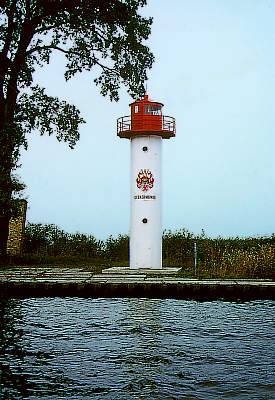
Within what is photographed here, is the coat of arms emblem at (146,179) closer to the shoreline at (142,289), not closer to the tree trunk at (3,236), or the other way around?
the tree trunk at (3,236)

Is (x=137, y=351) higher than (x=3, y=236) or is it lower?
lower

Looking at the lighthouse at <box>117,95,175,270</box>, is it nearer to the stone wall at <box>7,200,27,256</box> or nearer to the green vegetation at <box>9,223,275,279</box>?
the green vegetation at <box>9,223,275,279</box>

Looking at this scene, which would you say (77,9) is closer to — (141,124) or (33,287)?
(141,124)

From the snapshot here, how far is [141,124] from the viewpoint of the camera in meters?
19.9

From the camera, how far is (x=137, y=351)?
759 centimetres

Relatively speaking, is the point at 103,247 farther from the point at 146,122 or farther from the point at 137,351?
the point at 137,351

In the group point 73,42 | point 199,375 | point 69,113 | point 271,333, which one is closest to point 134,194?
point 69,113

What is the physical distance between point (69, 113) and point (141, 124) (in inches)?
206

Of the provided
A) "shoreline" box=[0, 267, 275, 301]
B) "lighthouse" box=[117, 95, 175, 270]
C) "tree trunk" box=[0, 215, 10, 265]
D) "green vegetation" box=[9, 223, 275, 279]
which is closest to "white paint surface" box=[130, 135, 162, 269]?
"lighthouse" box=[117, 95, 175, 270]

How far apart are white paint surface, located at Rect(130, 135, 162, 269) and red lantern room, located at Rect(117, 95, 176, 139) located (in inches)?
15.8

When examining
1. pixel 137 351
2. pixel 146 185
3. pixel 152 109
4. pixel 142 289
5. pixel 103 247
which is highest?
pixel 152 109

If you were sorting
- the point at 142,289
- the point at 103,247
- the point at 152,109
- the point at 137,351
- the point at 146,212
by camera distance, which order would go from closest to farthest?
the point at 137,351 < the point at 142,289 < the point at 146,212 < the point at 152,109 < the point at 103,247

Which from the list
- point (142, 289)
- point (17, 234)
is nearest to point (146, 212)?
point (142, 289)

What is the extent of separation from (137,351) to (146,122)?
13.4 metres
